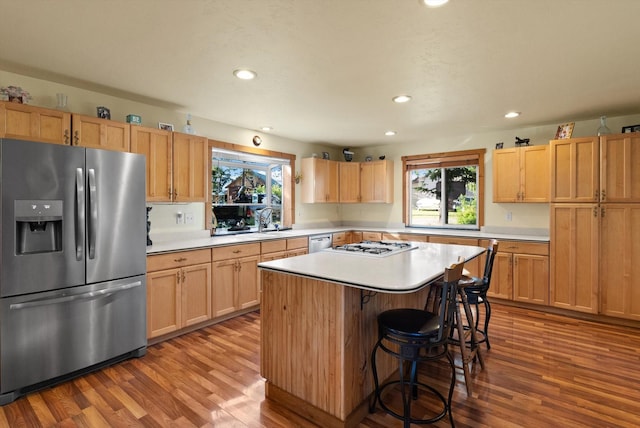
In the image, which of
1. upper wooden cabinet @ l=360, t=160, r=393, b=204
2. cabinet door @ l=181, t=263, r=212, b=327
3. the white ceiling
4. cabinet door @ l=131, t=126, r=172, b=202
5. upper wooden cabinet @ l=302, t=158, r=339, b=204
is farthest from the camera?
upper wooden cabinet @ l=360, t=160, r=393, b=204

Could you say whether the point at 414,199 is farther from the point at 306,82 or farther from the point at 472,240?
A: the point at 306,82

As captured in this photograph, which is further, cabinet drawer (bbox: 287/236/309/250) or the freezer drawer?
cabinet drawer (bbox: 287/236/309/250)

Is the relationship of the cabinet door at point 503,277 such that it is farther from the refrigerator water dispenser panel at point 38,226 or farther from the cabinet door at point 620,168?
the refrigerator water dispenser panel at point 38,226

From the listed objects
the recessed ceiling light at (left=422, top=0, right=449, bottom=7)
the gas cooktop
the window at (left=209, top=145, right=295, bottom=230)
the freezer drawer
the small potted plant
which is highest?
the recessed ceiling light at (left=422, top=0, right=449, bottom=7)

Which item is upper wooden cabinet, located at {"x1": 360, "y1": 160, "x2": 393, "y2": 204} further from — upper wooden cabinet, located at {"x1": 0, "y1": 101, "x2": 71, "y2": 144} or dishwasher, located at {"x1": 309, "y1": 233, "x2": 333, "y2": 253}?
upper wooden cabinet, located at {"x1": 0, "y1": 101, "x2": 71, "y2": 144}

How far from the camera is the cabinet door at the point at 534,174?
4191 millimetres

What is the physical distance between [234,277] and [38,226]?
1871 mm

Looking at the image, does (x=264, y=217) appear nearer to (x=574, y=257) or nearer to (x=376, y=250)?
(x=376, y=250)

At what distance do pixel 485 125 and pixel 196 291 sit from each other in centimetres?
418

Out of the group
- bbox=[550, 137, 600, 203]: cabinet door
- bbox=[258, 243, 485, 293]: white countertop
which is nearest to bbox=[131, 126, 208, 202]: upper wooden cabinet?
bbox=[258, 243, 485, 293]: white countertop

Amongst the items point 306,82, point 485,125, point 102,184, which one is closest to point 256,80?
point 306,82

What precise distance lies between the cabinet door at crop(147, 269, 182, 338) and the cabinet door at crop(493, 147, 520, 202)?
421 centimetres

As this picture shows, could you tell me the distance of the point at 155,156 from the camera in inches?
128

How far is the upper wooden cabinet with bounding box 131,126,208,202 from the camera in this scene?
320 cm
